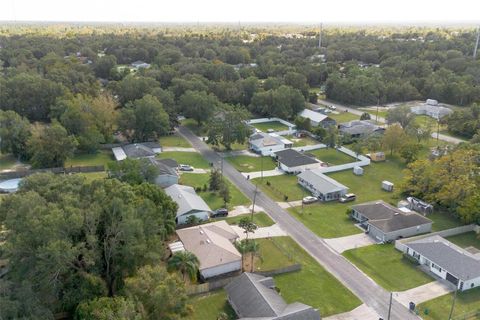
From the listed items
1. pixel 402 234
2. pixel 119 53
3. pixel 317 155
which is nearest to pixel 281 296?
pixel 402 234

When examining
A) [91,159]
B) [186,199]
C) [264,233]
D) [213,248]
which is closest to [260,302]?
[213,248]

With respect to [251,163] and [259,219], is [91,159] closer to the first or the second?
[251,163]

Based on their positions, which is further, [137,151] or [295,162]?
[137,151]

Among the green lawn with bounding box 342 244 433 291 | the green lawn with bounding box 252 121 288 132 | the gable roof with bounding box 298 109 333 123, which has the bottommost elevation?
the green lawn with bounding box 342 244 433 291

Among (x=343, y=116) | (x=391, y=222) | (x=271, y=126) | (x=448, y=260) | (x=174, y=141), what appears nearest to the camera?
(x=448, y=260)

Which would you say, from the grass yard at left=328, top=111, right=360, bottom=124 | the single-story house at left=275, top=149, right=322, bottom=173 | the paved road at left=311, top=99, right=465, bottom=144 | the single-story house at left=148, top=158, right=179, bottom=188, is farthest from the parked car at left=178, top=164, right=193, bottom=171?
the paved road at left=311, top=99, right=465, bottom=144

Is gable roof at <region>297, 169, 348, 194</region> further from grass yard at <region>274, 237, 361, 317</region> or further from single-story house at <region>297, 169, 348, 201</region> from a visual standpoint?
grass yard at <region>274, 237, 361, 317</region>

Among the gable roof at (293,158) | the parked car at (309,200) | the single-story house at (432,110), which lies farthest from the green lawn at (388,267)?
the single-story house at (432,110)
